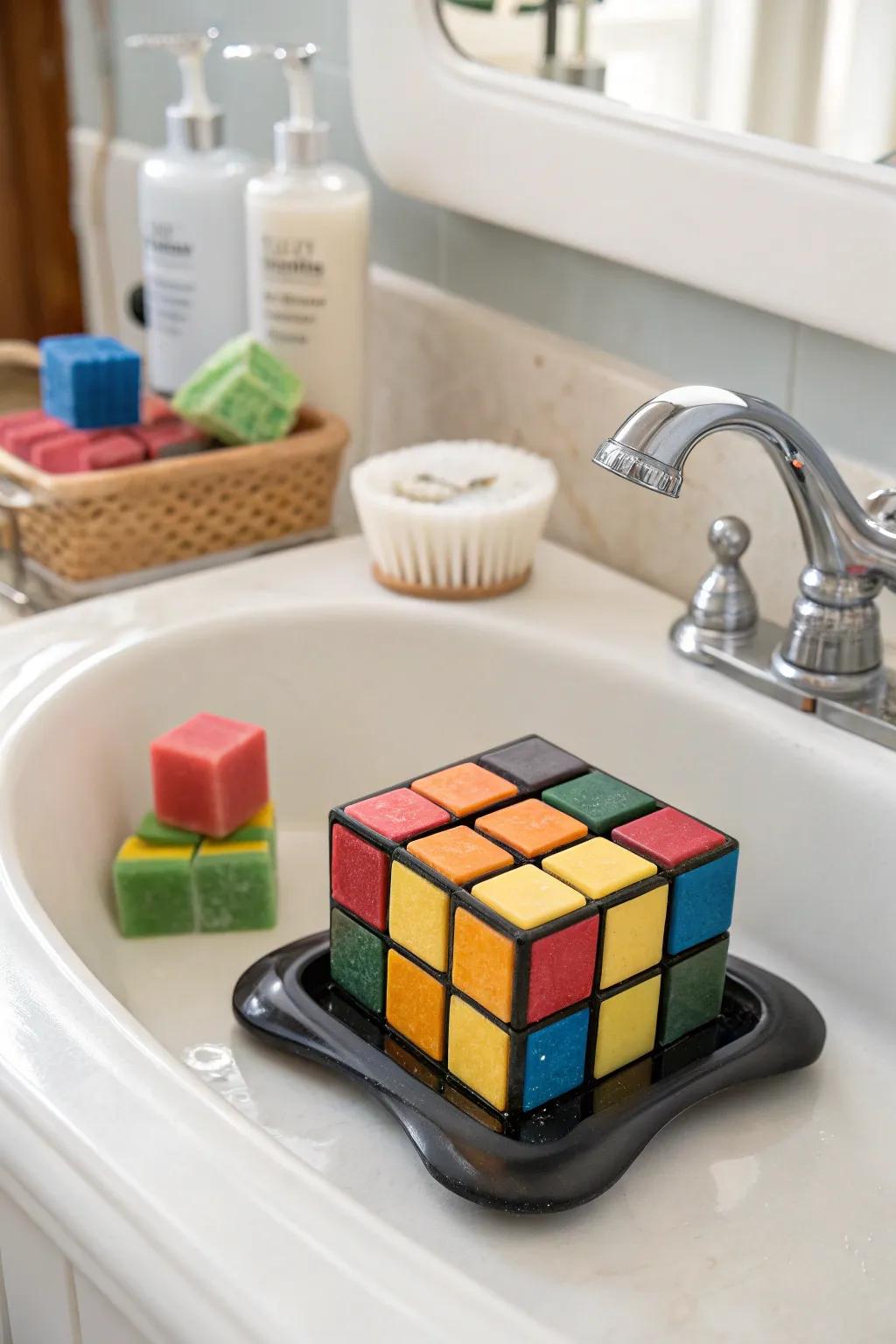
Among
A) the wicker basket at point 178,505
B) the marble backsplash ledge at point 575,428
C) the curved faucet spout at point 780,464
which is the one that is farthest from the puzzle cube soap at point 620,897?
the wicker basket at point 178,505

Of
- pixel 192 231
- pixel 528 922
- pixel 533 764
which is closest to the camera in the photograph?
pixel 528 922

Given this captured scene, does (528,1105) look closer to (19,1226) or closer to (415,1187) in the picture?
(415,1187)

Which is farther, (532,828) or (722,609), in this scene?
(722,609)

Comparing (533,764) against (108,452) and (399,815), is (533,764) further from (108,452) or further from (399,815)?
(108,452)

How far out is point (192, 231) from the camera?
3.10 feet

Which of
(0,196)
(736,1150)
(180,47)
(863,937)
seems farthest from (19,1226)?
(0,196)

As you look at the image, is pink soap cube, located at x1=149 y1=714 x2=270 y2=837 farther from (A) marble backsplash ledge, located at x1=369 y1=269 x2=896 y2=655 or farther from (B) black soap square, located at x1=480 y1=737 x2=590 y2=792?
(A) marble backsplash ledge, located at x1=369 y1=269 x2=896 y2=655

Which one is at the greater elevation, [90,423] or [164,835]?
[90,423]

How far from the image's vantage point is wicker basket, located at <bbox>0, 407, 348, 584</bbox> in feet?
2.68

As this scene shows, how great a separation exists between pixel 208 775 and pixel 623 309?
35cm

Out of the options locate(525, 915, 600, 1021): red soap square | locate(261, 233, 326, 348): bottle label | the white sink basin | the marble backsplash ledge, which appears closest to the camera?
the white sink basin

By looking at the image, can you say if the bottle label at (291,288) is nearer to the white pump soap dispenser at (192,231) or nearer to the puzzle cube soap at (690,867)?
the white pump soap dispenser at (192,231)

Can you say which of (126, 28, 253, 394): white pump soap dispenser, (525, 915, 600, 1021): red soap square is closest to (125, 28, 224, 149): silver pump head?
(126, 28, 253, 394): white pump soap dispenser

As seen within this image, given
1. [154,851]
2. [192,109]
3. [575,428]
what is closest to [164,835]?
[154,851]
